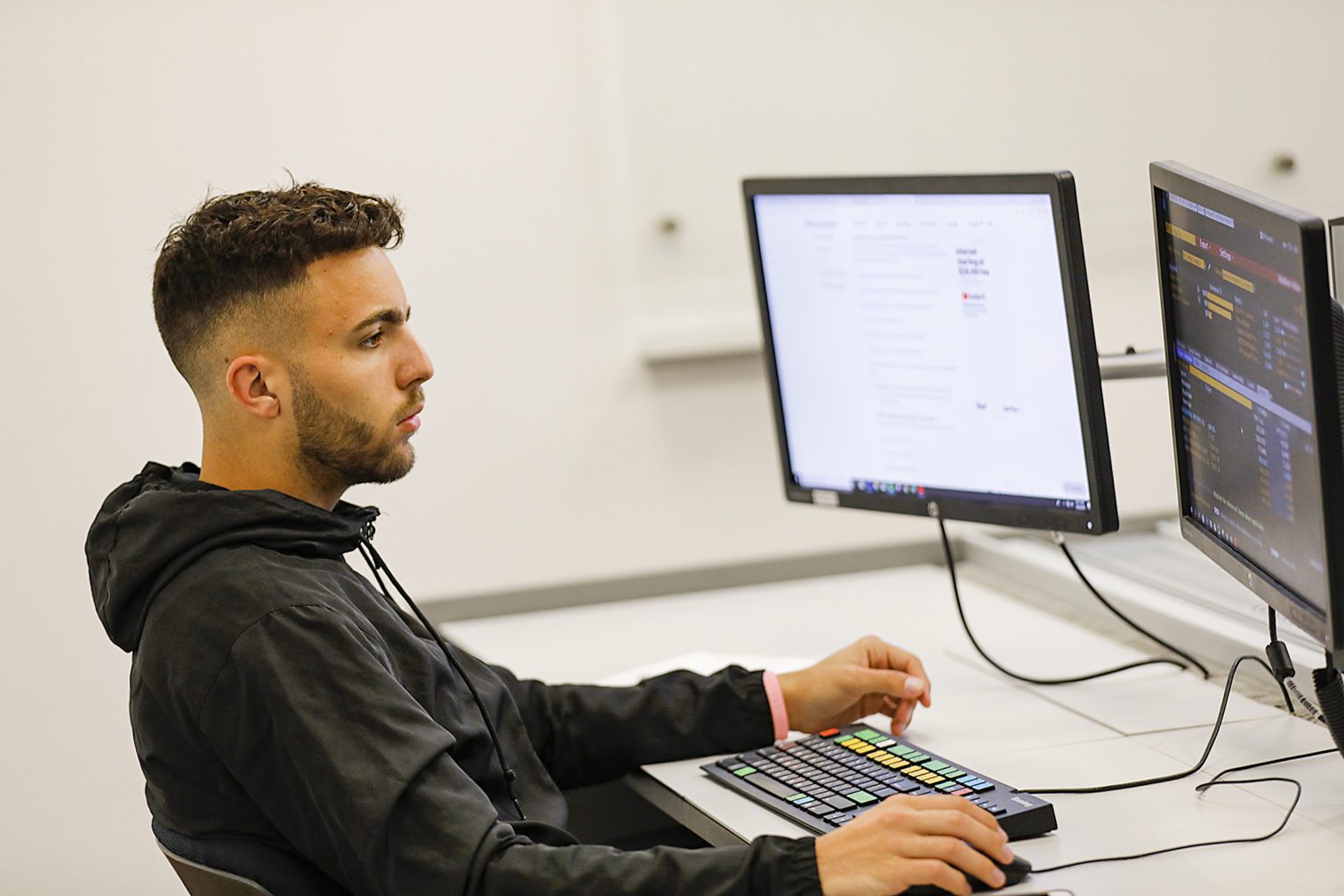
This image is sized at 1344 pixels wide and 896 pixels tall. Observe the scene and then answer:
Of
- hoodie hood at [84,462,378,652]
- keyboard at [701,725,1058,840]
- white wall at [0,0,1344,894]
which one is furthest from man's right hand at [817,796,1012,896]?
white wall at [0,0,1344,894]

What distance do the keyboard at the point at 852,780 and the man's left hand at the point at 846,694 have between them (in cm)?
2

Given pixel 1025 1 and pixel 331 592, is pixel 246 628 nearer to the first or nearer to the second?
pixel 331 592

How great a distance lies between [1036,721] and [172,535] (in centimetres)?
91

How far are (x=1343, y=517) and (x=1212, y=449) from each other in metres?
0.29

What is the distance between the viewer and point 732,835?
134cm

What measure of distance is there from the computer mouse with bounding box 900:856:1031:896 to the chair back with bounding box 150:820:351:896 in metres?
0.48

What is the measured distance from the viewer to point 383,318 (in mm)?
1382

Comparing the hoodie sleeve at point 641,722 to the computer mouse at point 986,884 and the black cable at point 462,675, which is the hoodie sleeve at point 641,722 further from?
the computer mouse at point 986,884

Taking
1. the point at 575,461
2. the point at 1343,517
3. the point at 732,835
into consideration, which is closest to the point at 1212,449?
the point at 1343,517

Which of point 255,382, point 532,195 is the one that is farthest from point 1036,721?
point 532,195

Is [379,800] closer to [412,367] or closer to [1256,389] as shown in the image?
[412,367]

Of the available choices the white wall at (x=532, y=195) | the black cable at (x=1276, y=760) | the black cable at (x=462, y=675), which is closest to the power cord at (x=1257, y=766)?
the black cable at (x=1276, y=760)

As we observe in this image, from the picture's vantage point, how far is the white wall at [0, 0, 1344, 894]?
242cm

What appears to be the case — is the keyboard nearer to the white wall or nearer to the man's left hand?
the man's left hand
